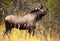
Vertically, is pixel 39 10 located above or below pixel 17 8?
above

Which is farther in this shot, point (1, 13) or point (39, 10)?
point (1, 13)

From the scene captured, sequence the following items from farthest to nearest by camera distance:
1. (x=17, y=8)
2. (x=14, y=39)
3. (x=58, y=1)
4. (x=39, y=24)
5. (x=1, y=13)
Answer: (x=17, y=8) < (x=1, y=13) < (x=39, y=24) < (x=58, y=1) < (x=14, y=39)

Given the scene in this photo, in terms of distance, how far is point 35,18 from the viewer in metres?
11.1

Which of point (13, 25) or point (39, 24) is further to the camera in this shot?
point (39, 24)

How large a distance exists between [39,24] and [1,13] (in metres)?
3.93

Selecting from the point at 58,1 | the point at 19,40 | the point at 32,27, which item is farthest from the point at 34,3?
the point at 19,40

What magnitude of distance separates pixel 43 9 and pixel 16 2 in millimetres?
7343

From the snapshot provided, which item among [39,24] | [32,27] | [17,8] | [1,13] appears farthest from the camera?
[17,8]

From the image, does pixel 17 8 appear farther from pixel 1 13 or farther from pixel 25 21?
pixel 25 21

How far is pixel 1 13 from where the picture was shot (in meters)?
16.2

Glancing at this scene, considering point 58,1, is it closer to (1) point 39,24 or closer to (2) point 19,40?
(1) point 39,24

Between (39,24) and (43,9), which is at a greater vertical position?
(43,9)

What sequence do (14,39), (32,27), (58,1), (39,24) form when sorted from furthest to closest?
(39,24) < (58,1) < (32,27) < (14,39)

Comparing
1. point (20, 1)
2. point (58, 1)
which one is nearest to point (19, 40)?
point (58, 1)
